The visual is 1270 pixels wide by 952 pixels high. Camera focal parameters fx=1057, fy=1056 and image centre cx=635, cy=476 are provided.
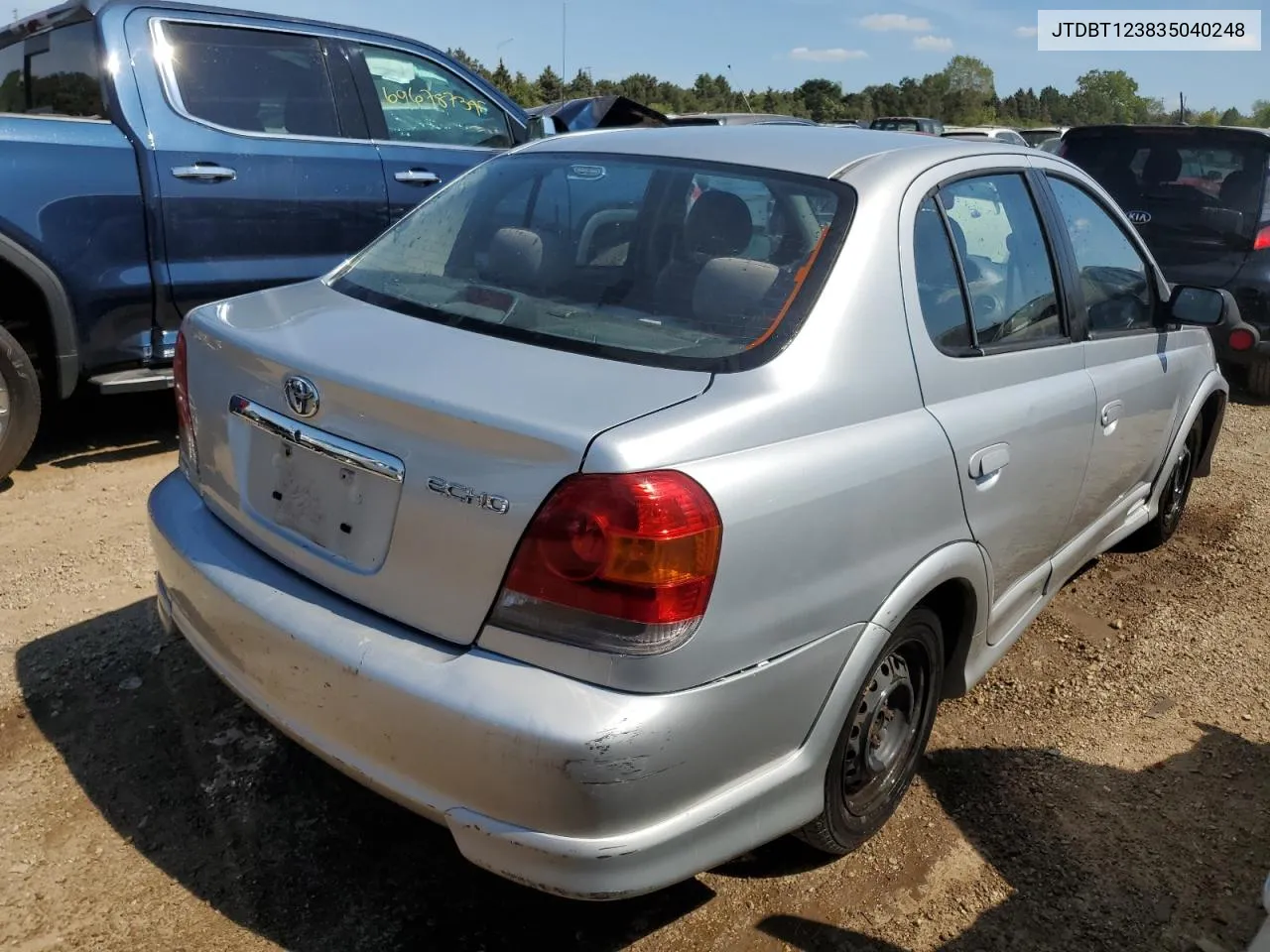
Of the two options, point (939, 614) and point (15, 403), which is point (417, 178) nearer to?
point (15, 403)

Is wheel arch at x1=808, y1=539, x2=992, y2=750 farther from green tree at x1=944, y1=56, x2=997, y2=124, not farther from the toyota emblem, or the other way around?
green tree at x1=944, y1=56, x2=997, y2=124

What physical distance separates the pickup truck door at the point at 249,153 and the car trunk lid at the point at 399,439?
8.39 ft

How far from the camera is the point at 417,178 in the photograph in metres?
5.44

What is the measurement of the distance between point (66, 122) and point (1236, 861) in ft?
15.9

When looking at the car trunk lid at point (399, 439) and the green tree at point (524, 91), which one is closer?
the car trunk lid at point (399, 439)

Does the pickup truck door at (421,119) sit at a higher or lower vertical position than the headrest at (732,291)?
higher

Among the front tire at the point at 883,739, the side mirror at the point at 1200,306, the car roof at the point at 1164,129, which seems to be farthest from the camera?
the car roof at the point at 1164,129

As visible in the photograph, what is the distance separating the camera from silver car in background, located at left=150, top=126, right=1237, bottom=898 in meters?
1.85

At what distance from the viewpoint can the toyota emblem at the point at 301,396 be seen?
2150mm

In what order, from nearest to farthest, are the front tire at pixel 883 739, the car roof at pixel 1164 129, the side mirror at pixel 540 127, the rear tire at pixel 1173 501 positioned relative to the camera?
1. the front tire at pixel 883 739
2. the rear tire at pixel 1173 501
3. the side mirror at pixel 540 127
4. the car roof at pixel 1164 129

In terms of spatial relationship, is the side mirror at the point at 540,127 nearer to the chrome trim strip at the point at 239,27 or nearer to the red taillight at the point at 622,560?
the chrome trim strip at the point at 239,27

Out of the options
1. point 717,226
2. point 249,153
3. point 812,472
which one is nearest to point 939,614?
point 812,472

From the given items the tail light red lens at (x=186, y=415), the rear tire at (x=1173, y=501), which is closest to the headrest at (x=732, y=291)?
the tail light red lens at (x=186, y=415)

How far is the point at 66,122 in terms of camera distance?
4324 millimetres
